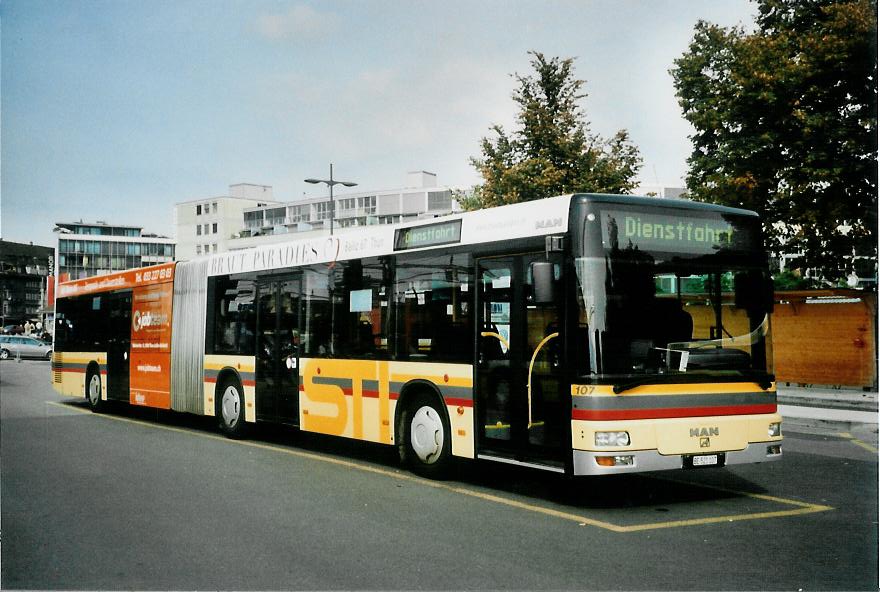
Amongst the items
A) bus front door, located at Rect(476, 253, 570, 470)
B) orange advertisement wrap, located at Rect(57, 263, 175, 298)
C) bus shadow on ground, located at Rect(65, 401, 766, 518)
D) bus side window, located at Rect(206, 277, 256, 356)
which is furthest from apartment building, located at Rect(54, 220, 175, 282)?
bus front door, located at Rect(476, 253, 570, 470)

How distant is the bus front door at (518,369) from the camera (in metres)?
8.31

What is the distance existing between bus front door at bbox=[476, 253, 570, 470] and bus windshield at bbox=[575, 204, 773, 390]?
432mm

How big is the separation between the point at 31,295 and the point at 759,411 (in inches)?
4035

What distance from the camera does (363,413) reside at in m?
11.3

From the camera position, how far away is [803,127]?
75.1 feet

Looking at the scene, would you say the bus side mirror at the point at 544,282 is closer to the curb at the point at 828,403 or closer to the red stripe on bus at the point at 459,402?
the red stripe on bus at the point at 459,402

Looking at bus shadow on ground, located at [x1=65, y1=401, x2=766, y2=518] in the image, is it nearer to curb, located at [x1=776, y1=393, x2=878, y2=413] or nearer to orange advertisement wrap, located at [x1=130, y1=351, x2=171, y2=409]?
orange advertisement wrap, located at [x1=130, y1=351, x2=171, y2=409]

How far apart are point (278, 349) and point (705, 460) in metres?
6.95

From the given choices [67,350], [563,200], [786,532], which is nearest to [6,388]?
[67,350]

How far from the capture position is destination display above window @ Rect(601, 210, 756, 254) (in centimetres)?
822

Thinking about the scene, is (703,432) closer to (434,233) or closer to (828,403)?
(434,233)

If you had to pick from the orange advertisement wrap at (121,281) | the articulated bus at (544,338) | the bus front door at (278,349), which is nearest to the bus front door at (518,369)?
the articulated bus at (544,338)

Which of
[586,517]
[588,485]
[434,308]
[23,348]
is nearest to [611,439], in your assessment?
[586,517]

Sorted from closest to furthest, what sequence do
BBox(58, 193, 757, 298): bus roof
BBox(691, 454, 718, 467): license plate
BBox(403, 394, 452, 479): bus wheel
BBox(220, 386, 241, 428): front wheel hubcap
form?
BBox(691, 454, 718, 467): license plate, BBox(58, 193, 757, 298): bus roof, BBox(403, 394, 452, 479): bus wheel, BBox(220, 386, 241, 428): front wheel hubcap
